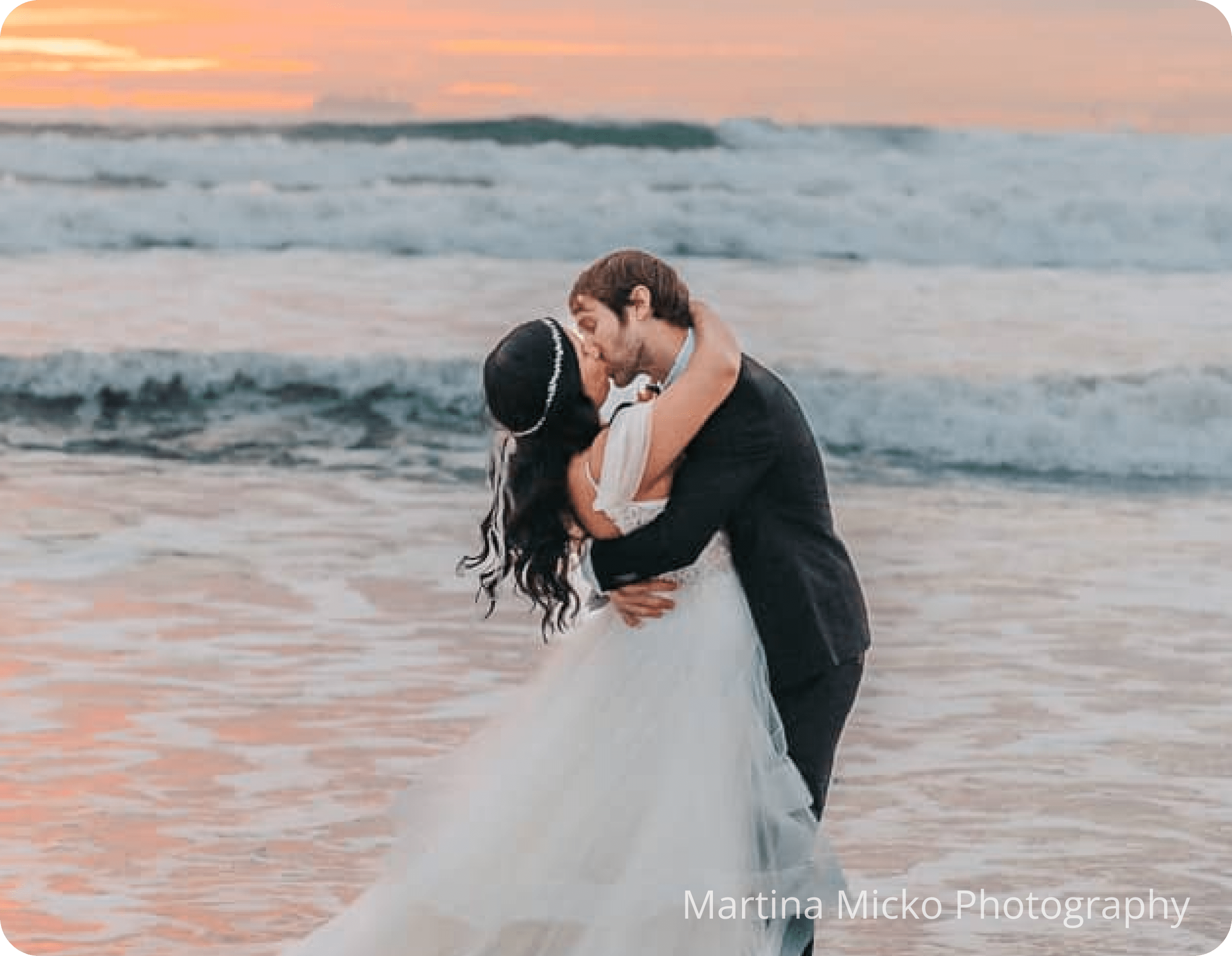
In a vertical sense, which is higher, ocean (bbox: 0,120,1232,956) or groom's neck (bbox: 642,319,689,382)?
groom's neck (bbox: 642,319,689,382)

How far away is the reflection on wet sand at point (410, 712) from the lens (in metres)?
4.81

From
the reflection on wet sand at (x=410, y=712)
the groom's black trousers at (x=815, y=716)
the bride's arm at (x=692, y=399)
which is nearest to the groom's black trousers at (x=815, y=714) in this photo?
the groom's black trousers at (x=815, y=716)

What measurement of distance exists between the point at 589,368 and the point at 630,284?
0.16m

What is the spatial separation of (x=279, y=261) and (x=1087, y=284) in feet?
20.0

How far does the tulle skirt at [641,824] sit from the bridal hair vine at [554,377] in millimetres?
363

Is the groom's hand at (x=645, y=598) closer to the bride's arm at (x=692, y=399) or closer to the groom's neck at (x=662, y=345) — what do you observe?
the bride's arm at (x=692, y=399)

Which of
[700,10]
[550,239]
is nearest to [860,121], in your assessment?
[700,10]

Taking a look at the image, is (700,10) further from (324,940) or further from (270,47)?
(324,940)

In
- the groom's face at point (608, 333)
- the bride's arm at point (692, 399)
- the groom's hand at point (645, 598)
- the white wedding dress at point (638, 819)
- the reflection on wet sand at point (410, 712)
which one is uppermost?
the groom's face at point (608, 333)

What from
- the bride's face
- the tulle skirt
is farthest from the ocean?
the bride's face

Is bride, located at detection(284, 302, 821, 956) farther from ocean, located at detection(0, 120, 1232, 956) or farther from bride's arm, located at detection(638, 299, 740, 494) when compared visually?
ocean, located at detection(0, 120, 1232, 956)

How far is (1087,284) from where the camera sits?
661 inches

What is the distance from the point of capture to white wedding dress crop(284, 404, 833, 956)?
3621 millimetres

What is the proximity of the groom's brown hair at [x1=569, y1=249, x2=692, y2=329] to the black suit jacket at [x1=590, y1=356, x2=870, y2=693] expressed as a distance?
16 cm
